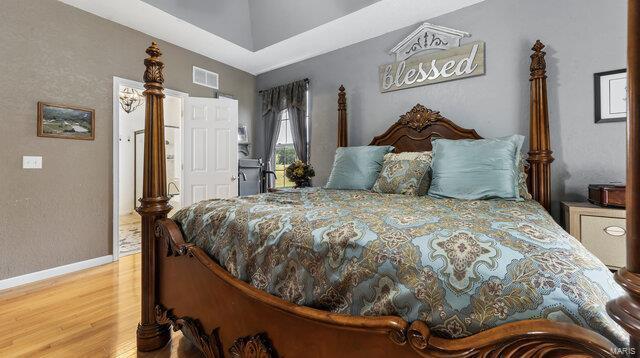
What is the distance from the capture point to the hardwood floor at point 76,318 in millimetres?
1586

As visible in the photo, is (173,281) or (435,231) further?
(173,281)

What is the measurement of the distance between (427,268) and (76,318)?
2.36m

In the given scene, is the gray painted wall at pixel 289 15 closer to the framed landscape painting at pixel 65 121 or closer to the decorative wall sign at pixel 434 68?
the decorative wall sign at pixel 434 68

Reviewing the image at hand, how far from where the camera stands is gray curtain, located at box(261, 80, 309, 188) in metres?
4.04

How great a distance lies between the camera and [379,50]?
336 cm

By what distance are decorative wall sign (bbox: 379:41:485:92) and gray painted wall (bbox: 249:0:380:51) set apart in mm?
751

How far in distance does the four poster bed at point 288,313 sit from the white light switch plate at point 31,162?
6.49 ft

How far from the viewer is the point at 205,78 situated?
407 cm

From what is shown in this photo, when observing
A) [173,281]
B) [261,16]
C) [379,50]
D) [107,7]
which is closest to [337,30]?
[379,50]

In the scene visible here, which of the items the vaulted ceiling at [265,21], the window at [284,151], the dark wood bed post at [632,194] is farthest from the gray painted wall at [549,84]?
the dark wood bed post at [632,194]

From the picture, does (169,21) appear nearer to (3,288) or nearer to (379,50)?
Result: (379,50)

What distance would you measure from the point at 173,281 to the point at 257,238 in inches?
28.0

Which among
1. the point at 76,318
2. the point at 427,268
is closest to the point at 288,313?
the point at 427,268

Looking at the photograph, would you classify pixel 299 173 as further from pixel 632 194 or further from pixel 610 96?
pixel 632 194
